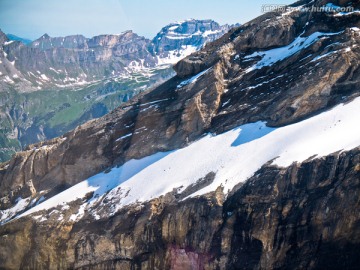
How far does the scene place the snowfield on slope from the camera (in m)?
41.0

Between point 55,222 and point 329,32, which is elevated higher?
point 329,32

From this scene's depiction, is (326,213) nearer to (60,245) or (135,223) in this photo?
(135,223)

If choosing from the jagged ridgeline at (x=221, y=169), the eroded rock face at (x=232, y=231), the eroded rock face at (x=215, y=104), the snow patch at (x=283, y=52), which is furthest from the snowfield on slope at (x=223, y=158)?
the snow patch at (x=283, y=52)

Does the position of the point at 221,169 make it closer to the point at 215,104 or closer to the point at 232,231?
the point at 232,231

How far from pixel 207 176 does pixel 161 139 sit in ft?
47.3

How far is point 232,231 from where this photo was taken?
39.7 meters

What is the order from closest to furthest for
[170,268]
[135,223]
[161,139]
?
[170,268] → [135,223] → [161,139]

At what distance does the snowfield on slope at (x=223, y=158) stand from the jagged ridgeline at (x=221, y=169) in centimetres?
19

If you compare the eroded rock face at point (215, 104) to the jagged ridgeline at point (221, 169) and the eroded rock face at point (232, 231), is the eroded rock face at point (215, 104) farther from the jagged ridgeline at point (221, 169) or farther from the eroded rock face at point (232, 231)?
the eroded rock face at point (232, 231)

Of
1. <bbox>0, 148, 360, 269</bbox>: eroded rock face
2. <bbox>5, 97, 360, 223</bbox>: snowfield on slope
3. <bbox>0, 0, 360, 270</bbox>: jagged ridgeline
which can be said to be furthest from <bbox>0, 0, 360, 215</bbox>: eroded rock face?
<bbox>0, 148, 360, 269</bbox>: eroded rock face

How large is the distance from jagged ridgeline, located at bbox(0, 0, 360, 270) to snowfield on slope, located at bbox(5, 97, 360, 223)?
0.19 metres

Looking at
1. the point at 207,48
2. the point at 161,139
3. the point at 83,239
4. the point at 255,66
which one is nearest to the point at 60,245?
the point at 83,239

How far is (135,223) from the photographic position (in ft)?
153

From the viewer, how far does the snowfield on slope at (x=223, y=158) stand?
1614 inches
